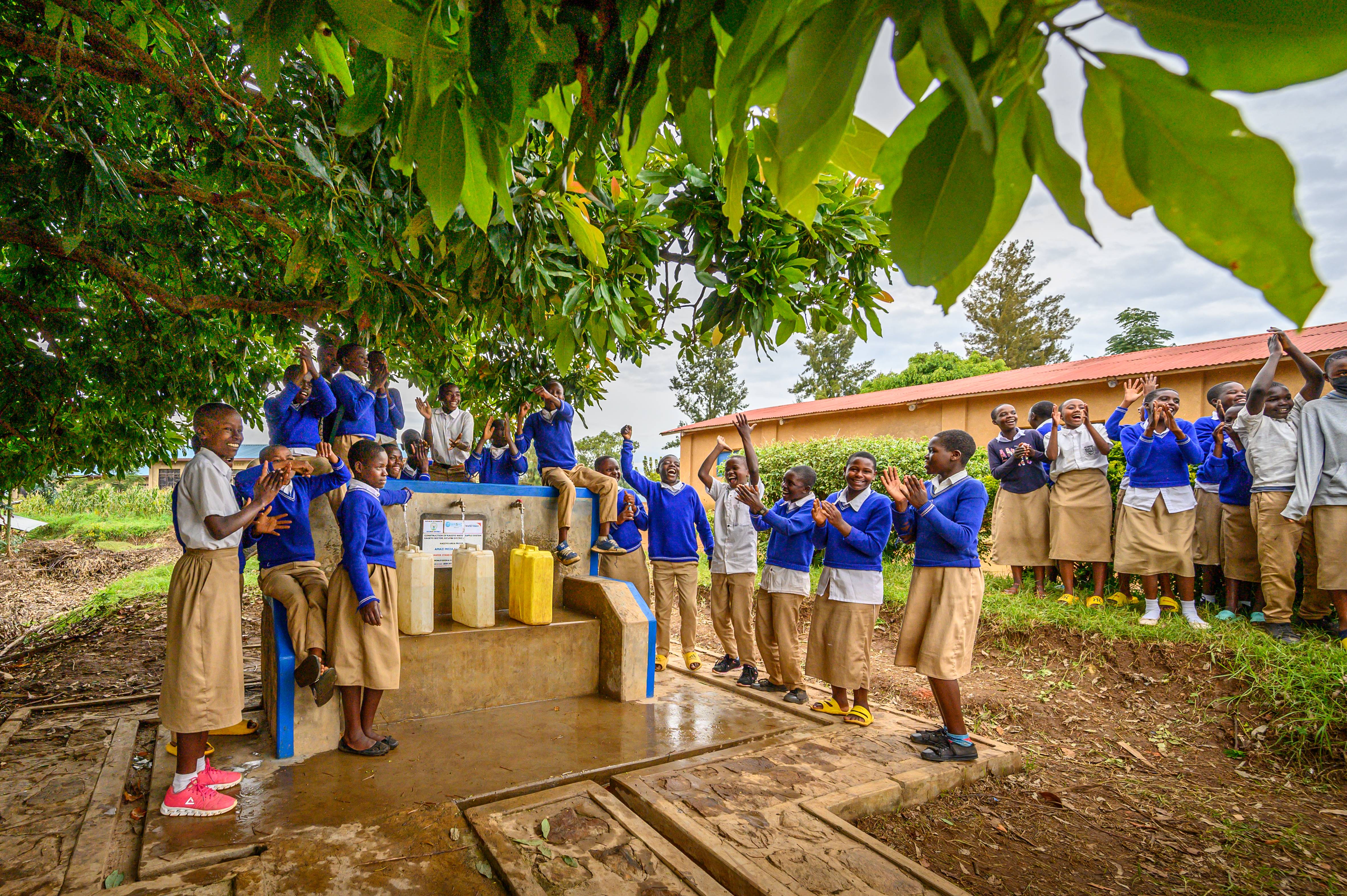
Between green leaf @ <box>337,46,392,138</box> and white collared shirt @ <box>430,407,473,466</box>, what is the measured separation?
670 cm

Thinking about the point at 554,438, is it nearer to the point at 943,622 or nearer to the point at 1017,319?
the point at 943,622

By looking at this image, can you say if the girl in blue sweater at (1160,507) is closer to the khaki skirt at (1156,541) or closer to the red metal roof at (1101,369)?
the khaki skirt at (1156,541)

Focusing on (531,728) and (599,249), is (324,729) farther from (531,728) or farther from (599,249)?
(599,249)

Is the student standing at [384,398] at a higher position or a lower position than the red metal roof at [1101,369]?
lower

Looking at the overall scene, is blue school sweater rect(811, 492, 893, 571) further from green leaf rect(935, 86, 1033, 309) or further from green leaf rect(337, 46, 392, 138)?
green leaf rect(935, 86, 1033, 309)

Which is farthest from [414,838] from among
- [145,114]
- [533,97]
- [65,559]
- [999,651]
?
[65,559]

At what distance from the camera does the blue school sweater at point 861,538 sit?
4.61 meters

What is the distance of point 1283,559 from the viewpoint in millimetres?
5109

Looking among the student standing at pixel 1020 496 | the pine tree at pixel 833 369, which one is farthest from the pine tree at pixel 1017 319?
the student standing at pixel 1020 496

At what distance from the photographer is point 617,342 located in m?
2.53

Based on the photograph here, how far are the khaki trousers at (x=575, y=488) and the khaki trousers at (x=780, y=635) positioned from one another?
5.61 ft

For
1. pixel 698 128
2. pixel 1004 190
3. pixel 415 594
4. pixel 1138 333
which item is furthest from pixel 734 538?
pixel 1138 333

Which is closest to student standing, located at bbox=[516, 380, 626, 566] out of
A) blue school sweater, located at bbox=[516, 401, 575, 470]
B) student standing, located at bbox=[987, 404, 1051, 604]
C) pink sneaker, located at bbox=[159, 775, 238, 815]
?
blue school sweater, located at bbox=[516, 401, 575, 470]

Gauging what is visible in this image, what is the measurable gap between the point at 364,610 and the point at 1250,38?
4.25 m
